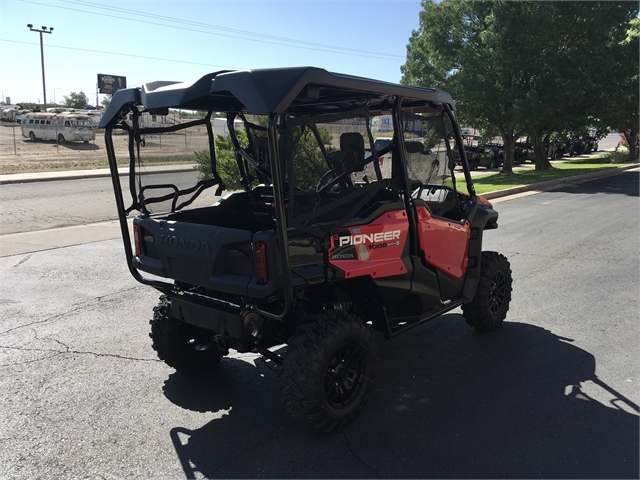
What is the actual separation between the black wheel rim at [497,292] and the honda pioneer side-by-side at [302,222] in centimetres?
37

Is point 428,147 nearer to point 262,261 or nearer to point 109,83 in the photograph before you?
point 262,261

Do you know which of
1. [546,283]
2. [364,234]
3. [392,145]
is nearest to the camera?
[364,234]

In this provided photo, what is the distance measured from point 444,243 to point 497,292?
4.32 ft

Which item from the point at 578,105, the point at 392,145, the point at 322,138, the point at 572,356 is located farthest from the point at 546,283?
the point at 578,105

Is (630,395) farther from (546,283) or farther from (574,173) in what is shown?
(574,173)

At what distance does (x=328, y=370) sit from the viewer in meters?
3.63

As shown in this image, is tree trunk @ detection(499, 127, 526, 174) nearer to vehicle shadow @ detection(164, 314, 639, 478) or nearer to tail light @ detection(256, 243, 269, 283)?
vehicle shadow @ detection(164, 314, 639, 478)

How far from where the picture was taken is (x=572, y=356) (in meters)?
4.92

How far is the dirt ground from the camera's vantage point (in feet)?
13.9

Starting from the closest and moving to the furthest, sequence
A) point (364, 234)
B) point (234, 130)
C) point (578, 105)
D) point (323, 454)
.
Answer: point (323, 454), point (364, 234), point (234, 130), point (578, 105)

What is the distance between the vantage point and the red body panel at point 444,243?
427 cm

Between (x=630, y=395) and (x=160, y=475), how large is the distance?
3.44 m

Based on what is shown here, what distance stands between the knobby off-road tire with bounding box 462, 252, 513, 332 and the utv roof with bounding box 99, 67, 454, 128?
165 centimetres

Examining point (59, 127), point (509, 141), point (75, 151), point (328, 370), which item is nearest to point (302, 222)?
point (328, 370)
